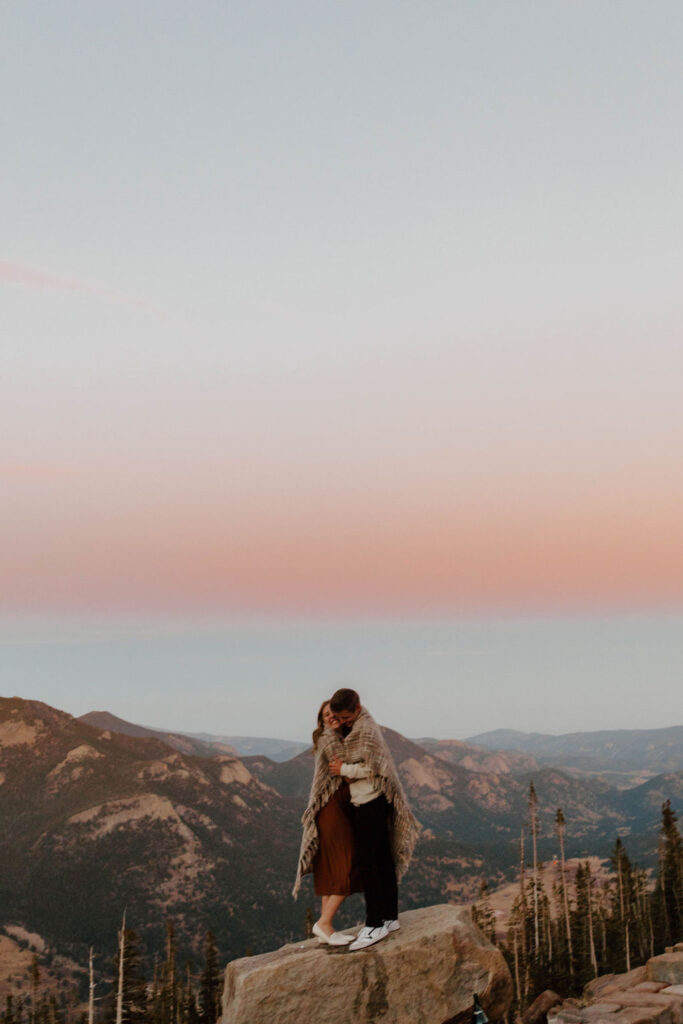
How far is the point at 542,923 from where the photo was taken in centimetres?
9862

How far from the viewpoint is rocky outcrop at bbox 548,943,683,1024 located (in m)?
15.5

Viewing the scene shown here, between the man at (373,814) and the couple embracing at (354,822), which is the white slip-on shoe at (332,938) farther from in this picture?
the man at (373,814)

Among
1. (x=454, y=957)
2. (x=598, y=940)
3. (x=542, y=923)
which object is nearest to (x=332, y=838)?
(x=454, y=957)

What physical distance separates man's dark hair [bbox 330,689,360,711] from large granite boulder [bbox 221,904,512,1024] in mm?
3942

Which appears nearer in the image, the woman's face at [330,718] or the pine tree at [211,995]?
the woman's face at [330,718]

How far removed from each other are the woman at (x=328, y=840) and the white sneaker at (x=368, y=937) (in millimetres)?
356

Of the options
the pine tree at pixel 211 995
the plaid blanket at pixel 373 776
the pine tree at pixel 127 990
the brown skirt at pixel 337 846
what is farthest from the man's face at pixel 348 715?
the pine tree at pixel 211 995

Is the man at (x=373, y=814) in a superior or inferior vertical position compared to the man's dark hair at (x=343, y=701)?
inferior

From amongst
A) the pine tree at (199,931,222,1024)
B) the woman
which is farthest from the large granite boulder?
the pine tree at (199,931,222,1024)

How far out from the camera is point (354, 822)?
12570 mm

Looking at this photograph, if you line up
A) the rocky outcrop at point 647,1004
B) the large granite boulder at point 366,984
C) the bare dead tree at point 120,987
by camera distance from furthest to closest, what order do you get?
1. the bare dead tree at point 120,987
2. the rocky outcrop at point 647,1004
3. the large granite boulder at point 366,984

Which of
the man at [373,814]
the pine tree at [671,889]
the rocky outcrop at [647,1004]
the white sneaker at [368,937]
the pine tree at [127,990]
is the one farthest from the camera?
the pine tree at [671,889]

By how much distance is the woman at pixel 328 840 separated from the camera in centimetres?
1247

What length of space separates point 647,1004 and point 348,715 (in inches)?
413
